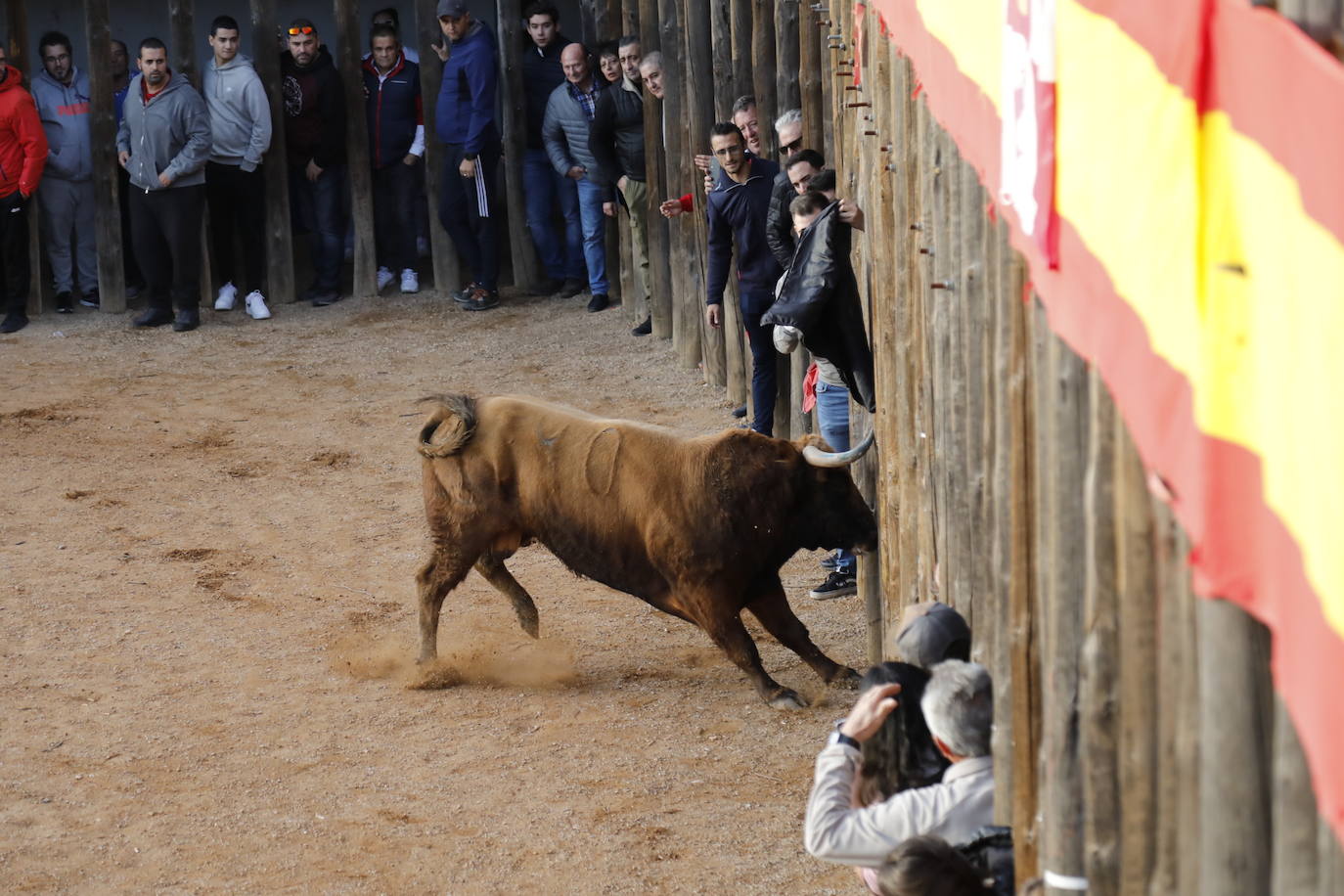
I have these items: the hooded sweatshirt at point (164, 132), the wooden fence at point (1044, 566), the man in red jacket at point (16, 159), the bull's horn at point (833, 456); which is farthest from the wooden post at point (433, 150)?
the bull's horn at point (833, 456)

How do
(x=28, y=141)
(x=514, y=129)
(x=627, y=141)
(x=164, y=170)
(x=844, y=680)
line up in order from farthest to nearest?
(x=514, y=129), (x=164, y=170), (x=28, y=141), (x=627, y=141), (x=844, y=680)

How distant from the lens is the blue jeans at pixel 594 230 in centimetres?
1373

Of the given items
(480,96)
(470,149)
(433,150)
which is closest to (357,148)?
(433,150)

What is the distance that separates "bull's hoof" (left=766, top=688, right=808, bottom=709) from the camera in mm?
6645

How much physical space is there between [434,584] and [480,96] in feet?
24.3

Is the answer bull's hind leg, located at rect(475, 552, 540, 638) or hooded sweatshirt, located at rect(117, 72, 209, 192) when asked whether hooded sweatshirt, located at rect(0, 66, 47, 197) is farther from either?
bull's hind leg, located at rect(475, 552, 540, 638)

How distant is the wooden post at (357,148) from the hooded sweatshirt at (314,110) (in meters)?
0.17

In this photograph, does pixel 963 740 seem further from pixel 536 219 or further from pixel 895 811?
pixel 536 219

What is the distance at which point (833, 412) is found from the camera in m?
7.53

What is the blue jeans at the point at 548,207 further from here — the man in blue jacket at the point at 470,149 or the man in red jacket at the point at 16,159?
the man in red jacket at the point at 16,159

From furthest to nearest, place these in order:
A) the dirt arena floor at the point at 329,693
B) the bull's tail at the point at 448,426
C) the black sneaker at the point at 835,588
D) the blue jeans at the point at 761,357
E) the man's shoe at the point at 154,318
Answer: the man's shoe at the point at 154,318
the blue jeans at the point at 761,357
the black sneaker at the point at 835,588
the bull's tail at the point at 448,426
the dirt arena floor at the point at 329,693

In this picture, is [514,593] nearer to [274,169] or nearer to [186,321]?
[186,321]

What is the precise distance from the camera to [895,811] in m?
3.66

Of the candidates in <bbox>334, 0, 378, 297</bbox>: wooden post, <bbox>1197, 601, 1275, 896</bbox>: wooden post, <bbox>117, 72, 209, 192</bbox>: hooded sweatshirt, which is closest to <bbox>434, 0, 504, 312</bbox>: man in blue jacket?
<bbox>334, 0, 378, 297</bbox>: wooden post
